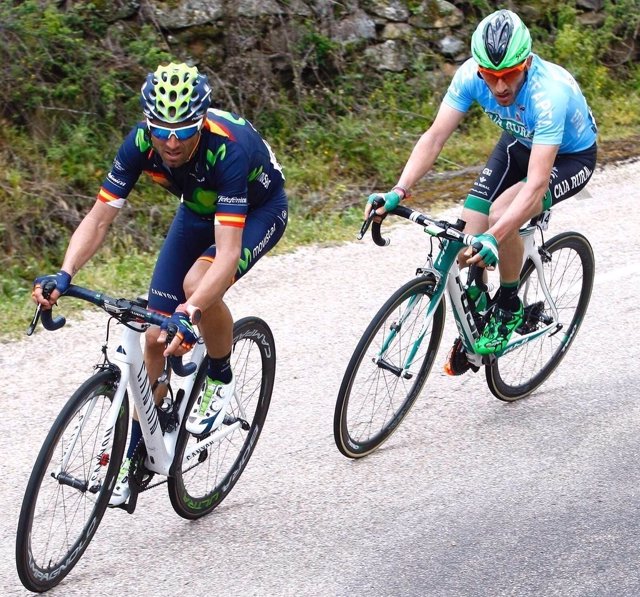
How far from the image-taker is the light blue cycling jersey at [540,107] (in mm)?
5035

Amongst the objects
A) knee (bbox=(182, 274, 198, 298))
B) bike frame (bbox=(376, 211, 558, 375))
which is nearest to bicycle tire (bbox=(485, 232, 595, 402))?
bike frame (bbox=(376, 211, 558, 375))

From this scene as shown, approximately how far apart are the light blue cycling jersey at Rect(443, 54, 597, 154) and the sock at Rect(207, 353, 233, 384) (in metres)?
1.87

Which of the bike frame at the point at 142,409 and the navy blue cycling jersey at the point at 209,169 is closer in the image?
the bike frame at the point at 142,409

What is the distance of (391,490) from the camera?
5.03 m

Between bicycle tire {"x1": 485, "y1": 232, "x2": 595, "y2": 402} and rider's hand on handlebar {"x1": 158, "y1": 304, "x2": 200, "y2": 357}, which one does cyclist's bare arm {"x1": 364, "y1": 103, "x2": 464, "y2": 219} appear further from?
rider's hand on handlebar {"x1": 158, "y1": 304, "x2": 200, "y2": 357}

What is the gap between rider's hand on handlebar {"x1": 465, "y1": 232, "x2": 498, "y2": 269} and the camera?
15.1 feet

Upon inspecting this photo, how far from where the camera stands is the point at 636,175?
32.3ft

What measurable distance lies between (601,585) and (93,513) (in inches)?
84.0

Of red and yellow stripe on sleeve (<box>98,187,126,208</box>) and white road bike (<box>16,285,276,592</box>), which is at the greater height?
red and yellow stripe on sleeve (<box>98,187,126,208</box>)

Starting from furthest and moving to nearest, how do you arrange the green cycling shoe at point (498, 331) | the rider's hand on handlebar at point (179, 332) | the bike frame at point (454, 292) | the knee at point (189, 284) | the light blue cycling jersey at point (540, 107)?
1. the green cycling shoe at point (498, 331)
2. the bike frame at point (454, 292)
3. the light blue cycling jersey at point (540, 107)
4. the knee at point (189, 284)
5. the rider's hand on handlebar at point (179, 332)

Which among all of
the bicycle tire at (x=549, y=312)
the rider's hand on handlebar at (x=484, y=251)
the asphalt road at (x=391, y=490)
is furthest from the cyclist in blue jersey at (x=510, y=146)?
the asphalt road at (x=391, y=490)

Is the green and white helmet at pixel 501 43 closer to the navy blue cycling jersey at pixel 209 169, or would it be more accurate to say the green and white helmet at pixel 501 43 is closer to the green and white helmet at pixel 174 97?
the navy blue cycling jersey at pixel 209 169

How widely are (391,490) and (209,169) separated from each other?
183 centimetres

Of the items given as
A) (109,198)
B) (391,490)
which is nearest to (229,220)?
(109,198)
